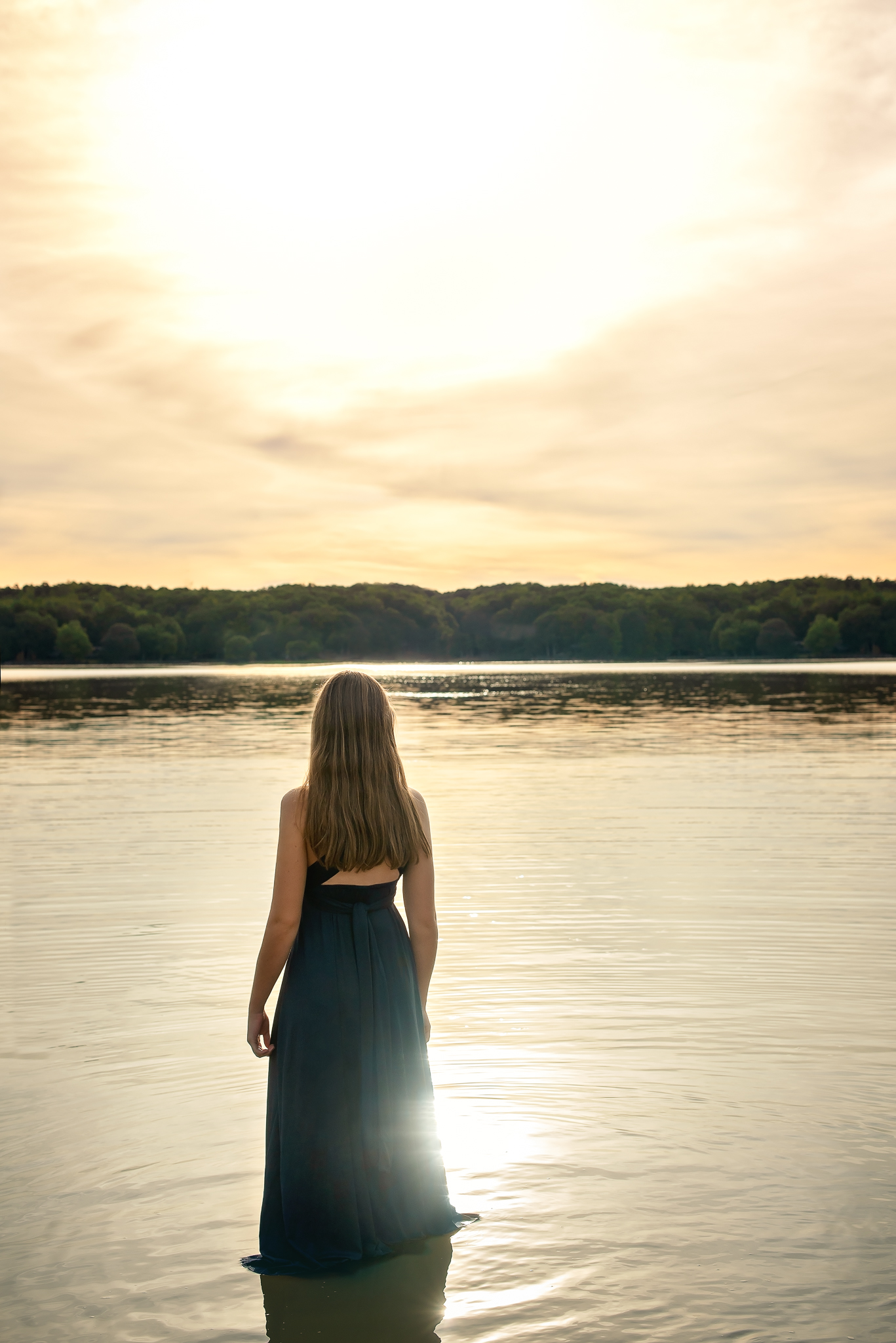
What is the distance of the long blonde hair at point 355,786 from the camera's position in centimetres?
430

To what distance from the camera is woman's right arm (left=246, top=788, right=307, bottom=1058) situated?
14.1 ft

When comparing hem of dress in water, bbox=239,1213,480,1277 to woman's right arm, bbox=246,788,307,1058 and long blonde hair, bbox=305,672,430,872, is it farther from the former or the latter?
long blonde hair, bbox=305,672,430,872

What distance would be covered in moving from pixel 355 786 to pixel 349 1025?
89 centimetres

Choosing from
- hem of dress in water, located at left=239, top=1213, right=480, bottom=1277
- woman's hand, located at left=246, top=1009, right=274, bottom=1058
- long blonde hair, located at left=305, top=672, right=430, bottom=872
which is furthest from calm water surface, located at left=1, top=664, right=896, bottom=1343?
long blonde hair, located at left=305, top=672, right=430, bottom=872

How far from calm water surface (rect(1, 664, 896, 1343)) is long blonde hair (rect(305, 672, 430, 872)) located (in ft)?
5.10

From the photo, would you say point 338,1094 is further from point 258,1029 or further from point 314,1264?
point 314,1264

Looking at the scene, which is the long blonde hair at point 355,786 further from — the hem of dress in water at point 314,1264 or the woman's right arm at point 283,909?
the hem of dress in water at point 314,1264

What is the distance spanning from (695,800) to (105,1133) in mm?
14006

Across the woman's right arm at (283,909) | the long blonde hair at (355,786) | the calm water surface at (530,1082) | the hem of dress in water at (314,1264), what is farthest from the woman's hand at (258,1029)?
the calm water surface at (530,1082)

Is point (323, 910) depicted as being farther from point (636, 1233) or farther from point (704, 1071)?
point (704, 1071)

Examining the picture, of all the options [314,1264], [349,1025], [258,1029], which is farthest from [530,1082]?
[258,1029]

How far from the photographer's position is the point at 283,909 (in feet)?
14.3

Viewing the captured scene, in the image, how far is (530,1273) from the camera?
4.57 meters

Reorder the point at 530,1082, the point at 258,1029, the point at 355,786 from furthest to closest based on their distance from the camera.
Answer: the point at 530,1082
the point at 258,1029
the point at 355,786
